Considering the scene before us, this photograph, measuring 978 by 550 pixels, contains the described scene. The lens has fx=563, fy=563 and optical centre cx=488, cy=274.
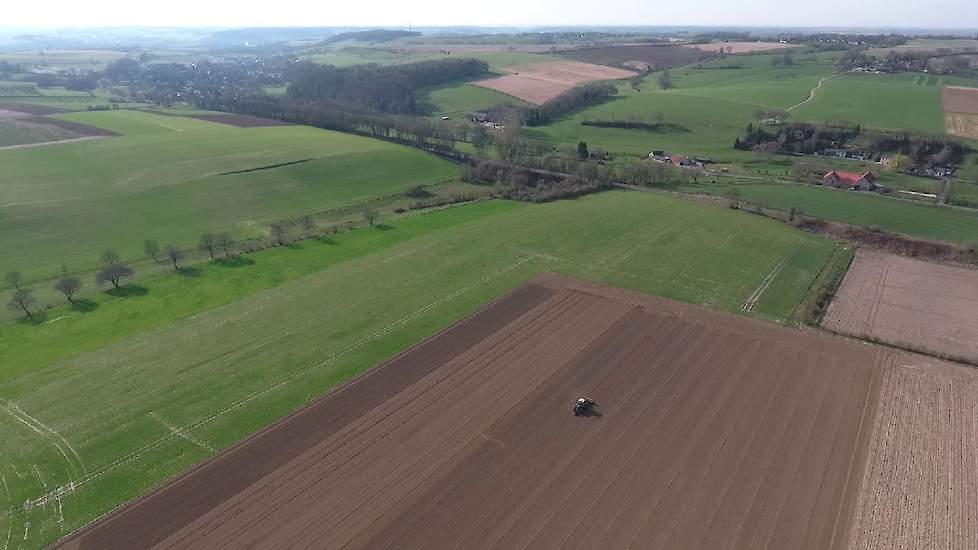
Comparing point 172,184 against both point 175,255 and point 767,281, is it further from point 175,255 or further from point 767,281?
point 767,281

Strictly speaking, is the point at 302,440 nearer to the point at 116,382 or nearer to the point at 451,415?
the point at 451,415

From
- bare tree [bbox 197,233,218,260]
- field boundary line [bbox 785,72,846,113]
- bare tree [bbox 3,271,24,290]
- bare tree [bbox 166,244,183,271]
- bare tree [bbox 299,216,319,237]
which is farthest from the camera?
field boundary line [bbox 785,72,846,113]

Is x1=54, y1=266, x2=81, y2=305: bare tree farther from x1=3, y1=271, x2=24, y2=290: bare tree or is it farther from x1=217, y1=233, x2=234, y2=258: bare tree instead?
x1=217, y1=233, x2=234, y2=258: bare tree

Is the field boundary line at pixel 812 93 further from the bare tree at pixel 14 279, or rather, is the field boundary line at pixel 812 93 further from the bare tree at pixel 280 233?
the bare tree at pixel 14 279

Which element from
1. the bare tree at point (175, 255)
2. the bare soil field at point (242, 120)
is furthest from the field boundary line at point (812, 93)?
the bare tree at point (175, 255)

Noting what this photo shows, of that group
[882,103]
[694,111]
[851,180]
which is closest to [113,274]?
[851,180]

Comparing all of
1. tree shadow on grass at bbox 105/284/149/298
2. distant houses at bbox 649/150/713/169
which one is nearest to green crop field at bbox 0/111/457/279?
tree shadow on grass at bbox 105/284/149/298

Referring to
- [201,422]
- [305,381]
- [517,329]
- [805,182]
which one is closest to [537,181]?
[805,182]
